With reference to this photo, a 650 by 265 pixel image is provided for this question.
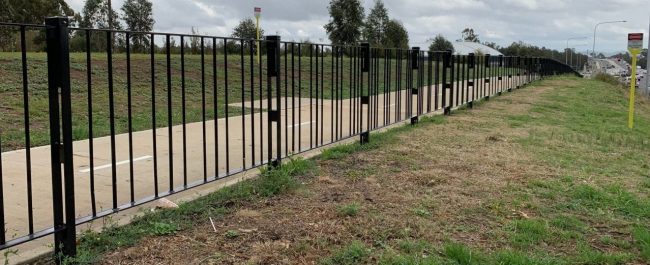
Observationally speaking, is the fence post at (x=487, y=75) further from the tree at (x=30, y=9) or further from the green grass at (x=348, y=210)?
the tree at (x=30, y=9)

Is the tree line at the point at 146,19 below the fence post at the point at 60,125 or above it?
above

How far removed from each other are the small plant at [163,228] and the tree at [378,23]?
157ft

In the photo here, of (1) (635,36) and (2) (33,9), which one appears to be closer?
(1) (635,36)

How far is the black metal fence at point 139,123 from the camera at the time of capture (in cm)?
334

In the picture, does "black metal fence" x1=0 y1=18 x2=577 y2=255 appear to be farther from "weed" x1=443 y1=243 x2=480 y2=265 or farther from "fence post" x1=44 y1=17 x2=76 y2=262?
"weed" x1=443 y1=243 x2=480 y2=265

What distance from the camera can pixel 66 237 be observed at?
11.1 feet

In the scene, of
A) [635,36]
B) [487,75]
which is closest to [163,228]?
[635,36]

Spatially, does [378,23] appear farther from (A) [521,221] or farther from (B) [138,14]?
(A) [521,221]

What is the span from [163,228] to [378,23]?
165 ft

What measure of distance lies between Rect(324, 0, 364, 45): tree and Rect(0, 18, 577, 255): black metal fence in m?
25.4

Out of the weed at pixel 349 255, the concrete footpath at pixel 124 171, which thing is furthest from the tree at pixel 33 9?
the weed at pixel 349 255

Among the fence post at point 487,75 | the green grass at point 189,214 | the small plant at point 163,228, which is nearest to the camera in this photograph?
the green grass at point 189,214

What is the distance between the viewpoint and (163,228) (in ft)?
13.2

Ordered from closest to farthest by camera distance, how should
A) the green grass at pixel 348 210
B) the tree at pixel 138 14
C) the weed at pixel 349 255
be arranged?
the weed at pixel 349 255
the green grass at pixel 348 210
the tree at pixel 138 14
